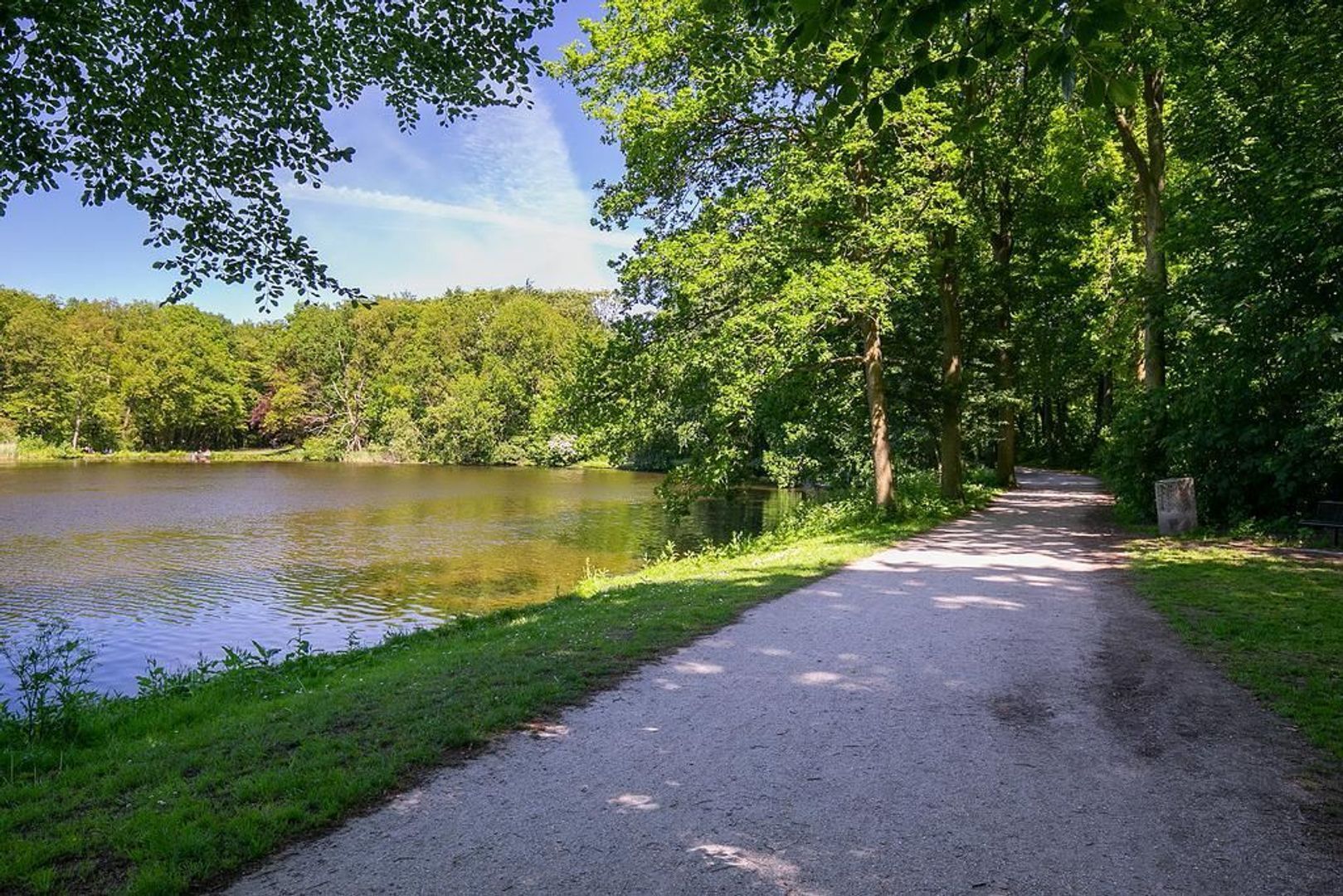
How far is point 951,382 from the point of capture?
19594 millimetres

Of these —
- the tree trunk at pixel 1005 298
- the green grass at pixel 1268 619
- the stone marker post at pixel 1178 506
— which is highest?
the tree trunk at pixel 1005 298

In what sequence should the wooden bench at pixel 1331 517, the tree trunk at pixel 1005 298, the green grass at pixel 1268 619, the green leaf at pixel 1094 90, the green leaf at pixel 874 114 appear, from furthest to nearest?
the tree trunk at pixel 1005 298
the wooden bench at pixel 1331 517
the green grass at pixel 1268 619
the green leaf at pixel 874 114
the green leaf at pixel 1094 90

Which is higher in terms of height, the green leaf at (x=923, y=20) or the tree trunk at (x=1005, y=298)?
the tree trunk at (x=1005, y=298)

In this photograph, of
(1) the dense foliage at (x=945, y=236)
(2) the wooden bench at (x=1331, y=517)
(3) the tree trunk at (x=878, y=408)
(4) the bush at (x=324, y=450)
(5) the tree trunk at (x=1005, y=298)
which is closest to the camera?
(2) the wooden bench at (x=1331, y=517)

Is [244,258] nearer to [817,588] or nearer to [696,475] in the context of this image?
[817,588]

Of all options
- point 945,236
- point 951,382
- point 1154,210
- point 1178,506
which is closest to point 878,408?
point 951,382

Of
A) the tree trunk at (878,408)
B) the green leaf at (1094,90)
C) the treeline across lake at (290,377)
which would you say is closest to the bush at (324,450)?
the treeline across lake at (290,377)

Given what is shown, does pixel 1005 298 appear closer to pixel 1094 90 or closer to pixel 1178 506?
pixel 1178 506

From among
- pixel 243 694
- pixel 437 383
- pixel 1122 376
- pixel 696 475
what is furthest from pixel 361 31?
pixel 437 383

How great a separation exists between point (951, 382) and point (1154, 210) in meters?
5.42

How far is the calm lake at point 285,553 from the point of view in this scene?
13461 mm

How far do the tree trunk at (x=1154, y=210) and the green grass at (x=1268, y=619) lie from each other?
626cm

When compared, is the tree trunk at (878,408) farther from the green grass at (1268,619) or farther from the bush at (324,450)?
the bush at (324,450)

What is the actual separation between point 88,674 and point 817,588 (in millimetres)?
8975
